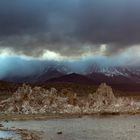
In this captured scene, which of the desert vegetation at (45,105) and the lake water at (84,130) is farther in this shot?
the desert vegetation at (45,105)

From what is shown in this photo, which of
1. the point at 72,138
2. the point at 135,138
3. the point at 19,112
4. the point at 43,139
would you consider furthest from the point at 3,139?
the point at 19,112

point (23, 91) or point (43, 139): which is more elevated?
point (23, 91)

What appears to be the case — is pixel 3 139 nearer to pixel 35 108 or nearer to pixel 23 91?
pixel 35 108

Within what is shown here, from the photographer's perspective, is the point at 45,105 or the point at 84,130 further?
the point at 45,105

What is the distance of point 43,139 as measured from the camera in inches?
3317

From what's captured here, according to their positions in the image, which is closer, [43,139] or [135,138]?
[43,139]

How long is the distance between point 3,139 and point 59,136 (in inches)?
662

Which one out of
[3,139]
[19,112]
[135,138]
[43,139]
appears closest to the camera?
[3,139]

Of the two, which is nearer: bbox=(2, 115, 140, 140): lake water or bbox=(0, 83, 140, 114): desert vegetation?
bbox=(2, 115, 140, 140): lake water

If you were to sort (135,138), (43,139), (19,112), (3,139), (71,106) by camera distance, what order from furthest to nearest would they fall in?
(71,106) < (19,112) < (135,138) < (43,139) < (3,139)

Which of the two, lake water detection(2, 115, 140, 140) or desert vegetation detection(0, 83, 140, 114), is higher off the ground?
desert vegetation detection(0, 83, 140, 114)

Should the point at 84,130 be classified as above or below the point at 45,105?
below

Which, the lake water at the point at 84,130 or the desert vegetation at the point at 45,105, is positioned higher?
the desert vegetation at the point at 45,105

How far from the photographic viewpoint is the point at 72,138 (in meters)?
87.0
